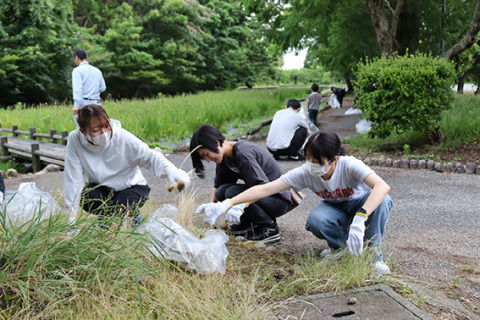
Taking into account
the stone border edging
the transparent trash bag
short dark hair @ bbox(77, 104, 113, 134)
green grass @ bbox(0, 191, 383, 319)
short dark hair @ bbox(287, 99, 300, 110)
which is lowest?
the stone border edging

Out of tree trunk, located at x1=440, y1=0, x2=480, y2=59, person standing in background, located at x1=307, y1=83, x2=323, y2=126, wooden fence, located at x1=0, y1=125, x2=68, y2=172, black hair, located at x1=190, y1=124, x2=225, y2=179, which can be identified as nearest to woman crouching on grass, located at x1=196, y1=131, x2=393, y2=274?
black hair, located at x1=190, y1=124, x2=225, y2=179

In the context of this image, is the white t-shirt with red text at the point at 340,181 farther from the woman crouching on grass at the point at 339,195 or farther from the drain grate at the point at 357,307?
the drain grate at the point at 357,307

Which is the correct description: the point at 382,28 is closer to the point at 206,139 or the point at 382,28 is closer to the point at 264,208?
the point at 264,208

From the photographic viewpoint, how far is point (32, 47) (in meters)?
17.0

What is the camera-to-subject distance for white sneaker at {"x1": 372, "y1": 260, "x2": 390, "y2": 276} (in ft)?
8.74

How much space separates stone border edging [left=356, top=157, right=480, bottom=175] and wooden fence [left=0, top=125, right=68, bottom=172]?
513 centimetres

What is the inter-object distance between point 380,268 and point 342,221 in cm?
44

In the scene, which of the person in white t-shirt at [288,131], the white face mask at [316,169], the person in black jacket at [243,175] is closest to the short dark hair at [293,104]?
the person in white t-shirt at [288,131]

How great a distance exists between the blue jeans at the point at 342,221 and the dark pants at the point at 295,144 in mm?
4575

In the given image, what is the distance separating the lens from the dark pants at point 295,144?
7.64 metres

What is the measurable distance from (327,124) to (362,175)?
10636 mm

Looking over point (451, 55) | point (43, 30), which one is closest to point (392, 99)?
point (451, 55)

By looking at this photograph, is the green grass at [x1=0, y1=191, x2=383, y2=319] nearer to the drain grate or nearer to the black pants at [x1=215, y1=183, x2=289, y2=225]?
the drain grate

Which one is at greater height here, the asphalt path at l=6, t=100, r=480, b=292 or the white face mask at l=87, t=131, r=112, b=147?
the white face mask at l=87, t=131, r=112, b=147
